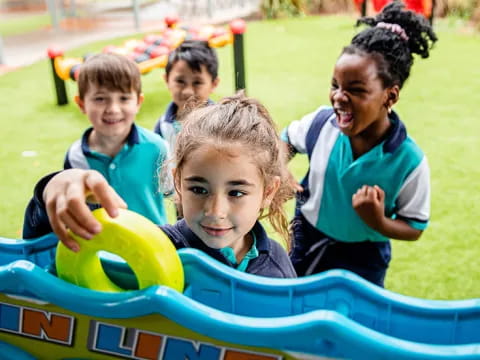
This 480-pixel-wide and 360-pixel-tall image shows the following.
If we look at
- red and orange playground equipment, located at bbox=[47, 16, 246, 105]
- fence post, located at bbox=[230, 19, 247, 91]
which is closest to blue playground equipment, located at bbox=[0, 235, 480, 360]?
→ red and orange playground equipment, located at bbox=[47, 16, 246, 105]

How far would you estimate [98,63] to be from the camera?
76.5 inches

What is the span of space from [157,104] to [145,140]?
2354 millimetres

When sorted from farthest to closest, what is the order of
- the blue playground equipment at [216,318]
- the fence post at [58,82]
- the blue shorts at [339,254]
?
the fence post at [58,82] → the blue shorts at [339,254] → the blue playground equipment at [216,318]

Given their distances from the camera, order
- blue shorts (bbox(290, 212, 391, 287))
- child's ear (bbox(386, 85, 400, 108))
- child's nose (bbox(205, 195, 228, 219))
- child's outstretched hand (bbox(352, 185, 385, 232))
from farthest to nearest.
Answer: blue shorts (bbox(290, 212, 391, 287)), child's ear (bbox(386, 85, 400, 108)), child's outstretched hand (bbox(352, 185, 385, 232)), child's nose (bbox(205, 195, 228, 219))

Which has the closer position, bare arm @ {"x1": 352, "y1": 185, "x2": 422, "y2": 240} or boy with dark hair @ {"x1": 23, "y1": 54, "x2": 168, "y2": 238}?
bare arm @ {"x1": 352, "y1": 185, "x2": 422, "y2": 240}

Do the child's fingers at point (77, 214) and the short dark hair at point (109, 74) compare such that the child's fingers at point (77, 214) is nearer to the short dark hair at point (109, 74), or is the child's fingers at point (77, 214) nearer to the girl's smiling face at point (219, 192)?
the girl's smiling face at point (219, 192)

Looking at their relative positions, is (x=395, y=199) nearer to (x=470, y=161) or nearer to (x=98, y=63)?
(x=98, y=63)

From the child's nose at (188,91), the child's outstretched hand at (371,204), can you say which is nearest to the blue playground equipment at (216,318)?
the child's outstretched hand at (371,204)

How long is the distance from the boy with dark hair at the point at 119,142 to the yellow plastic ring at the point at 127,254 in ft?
3.15

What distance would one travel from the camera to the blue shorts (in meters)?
1.71

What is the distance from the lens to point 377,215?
1.50m

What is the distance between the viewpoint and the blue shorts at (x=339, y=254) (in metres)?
1.71

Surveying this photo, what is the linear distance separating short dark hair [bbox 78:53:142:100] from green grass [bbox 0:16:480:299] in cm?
93

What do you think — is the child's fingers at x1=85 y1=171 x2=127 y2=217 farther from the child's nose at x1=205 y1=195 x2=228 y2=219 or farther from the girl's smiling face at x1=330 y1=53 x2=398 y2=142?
the girl's smiling face at x1=330 y1=53 x2=398 y2=142
